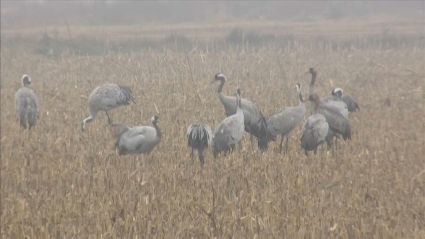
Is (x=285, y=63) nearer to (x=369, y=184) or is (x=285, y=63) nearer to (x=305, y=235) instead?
(x=369, y=184)

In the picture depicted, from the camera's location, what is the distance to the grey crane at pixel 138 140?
8.83 meters

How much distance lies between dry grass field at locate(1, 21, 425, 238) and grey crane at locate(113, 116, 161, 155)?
14 cm

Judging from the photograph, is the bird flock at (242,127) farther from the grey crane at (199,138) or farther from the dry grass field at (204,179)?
the dry grass field at (204,179)

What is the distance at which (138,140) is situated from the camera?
880 cm

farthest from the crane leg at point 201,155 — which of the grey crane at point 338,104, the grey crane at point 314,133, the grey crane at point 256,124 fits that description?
the grey crane at point 338,104

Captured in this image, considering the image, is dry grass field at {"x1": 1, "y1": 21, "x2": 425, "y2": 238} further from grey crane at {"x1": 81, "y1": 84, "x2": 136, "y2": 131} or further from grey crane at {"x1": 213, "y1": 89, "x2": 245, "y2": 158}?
grey crane at {"x1": 81, "y1": 84, "x2": 136, "y2": 131}

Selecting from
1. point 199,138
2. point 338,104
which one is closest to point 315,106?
point 338,104

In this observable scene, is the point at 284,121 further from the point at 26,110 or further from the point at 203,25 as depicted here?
the point at 203,25

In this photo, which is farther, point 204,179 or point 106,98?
point 106,98

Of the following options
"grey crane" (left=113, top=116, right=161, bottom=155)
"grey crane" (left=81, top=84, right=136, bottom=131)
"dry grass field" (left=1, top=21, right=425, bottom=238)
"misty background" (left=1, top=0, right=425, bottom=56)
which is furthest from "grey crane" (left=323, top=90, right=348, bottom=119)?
"misty background" (left=1, top=0, right=425, bottom=56)

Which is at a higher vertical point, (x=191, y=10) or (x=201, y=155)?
(x=201, y=155)

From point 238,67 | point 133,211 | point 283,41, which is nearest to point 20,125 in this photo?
point 133,211

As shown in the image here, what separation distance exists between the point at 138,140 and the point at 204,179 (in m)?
1.43

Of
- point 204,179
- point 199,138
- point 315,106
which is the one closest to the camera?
point 204,179
